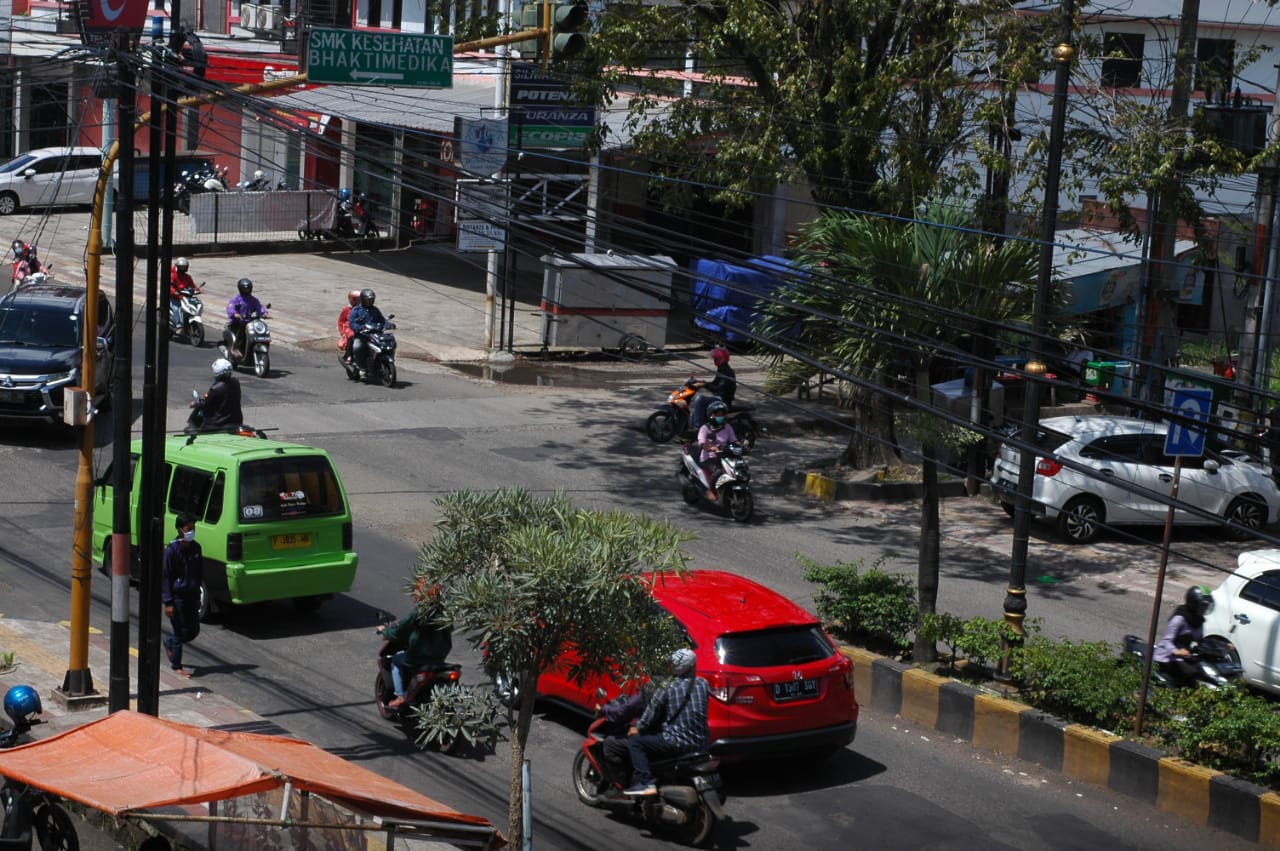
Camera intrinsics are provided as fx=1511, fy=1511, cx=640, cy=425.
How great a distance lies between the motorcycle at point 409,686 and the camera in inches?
471

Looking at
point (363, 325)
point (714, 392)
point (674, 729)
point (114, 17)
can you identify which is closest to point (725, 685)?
point (674, 729)

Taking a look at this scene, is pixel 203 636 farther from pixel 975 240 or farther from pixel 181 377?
pixel 181 377

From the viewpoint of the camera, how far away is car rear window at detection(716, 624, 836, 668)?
11242 mm

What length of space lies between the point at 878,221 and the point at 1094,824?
5.96 m

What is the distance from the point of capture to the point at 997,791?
1170 centimetres

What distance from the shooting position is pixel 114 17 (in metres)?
11.7

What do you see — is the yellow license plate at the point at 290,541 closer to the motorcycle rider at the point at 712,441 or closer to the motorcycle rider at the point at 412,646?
the motorcycle rider at the point at 412,646

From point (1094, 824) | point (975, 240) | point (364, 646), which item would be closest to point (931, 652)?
point (1094, 824)

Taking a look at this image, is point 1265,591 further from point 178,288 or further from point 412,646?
Result: point 178,288

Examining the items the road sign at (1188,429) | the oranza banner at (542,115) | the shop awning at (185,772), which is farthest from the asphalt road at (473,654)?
the oranza banner at (542,115)

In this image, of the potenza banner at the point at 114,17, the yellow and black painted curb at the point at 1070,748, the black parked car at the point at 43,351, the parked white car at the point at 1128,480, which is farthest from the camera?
the black parked car at the point at 43,351

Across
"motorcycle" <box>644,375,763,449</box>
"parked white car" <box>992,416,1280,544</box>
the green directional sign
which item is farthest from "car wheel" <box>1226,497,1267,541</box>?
the green directional sign

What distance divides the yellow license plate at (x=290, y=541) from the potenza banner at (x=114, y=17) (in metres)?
4.75

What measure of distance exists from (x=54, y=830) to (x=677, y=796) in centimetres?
401
